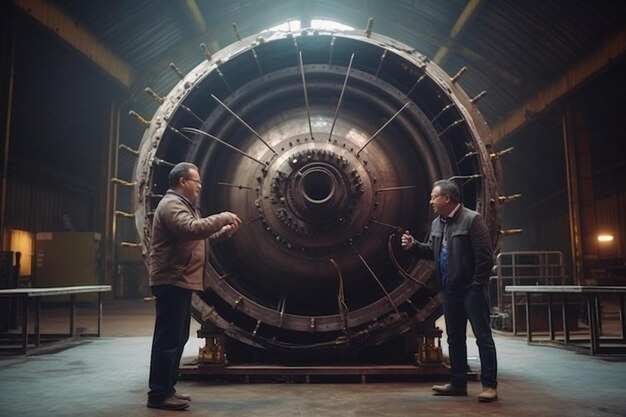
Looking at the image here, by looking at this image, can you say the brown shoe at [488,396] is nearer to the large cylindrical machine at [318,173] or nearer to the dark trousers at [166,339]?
the large cylindrical machine at [318,173]

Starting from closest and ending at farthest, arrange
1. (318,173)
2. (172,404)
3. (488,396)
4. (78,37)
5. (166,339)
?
1. (172,404)
2. (166,339)
3. (488,396)
4. (318,173)
5. (78,37)

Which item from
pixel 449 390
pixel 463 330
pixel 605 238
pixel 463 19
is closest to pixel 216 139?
pixel 463 330

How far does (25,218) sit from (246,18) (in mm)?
8405

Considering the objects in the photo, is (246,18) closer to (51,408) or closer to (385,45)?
(385,45)

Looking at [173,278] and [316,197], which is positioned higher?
[316,197]

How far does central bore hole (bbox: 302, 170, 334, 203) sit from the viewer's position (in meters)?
4.05

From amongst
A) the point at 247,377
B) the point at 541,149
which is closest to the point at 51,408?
the point at 247,377

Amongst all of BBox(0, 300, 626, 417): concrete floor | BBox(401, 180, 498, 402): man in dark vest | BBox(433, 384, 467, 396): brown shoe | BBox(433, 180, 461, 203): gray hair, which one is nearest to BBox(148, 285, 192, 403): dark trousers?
BBox(0, 300, 626, 417): concrete floor

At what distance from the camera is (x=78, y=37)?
12.4 m

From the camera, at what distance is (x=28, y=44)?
39.5ft

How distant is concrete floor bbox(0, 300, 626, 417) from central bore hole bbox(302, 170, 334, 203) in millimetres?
1299

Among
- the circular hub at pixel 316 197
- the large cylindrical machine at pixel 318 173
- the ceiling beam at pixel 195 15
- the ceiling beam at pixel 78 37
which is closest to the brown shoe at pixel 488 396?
the large cylindrical machine at pixel 318 173

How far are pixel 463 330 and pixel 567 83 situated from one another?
1133 cm

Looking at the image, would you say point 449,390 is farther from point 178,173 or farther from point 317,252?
point 178,173
